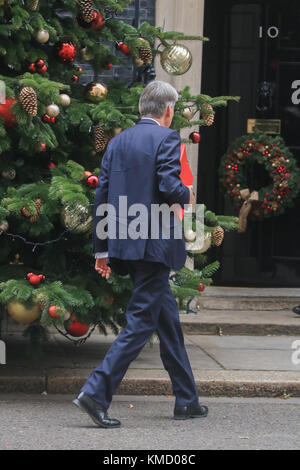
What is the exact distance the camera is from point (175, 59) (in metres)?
7.51

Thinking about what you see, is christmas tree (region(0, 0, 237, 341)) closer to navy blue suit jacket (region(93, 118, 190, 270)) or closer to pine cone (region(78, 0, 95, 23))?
pine cone (region(78, 0, 95, 23))

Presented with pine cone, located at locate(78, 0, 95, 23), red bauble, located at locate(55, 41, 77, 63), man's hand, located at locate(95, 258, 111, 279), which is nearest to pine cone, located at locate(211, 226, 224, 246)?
man's hand, located at locate(95, 258, 111, 279)

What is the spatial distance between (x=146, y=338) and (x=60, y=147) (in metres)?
1.79

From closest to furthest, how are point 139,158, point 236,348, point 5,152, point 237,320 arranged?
point 139,158
point 5,152
point 236,348
point 237,320

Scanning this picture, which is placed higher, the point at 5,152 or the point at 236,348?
the point at 5,152

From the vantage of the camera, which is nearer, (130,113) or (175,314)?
(175,314)

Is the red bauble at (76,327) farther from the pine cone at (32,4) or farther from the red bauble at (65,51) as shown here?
the pine cone at (32,4)

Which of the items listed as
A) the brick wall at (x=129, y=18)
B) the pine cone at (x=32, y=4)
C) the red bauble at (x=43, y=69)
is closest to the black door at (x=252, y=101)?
the brick wall at (x=129, y=18)

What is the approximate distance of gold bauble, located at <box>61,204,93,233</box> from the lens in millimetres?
6401
